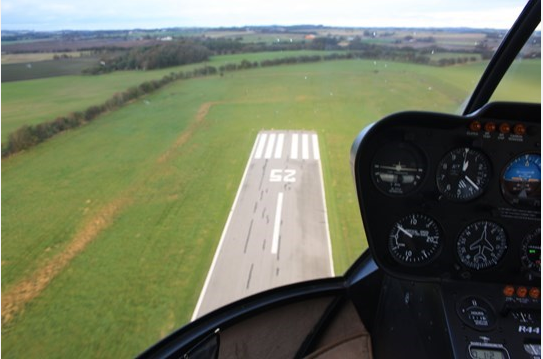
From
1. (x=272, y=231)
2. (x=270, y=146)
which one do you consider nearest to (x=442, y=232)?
(x=272, y=231)

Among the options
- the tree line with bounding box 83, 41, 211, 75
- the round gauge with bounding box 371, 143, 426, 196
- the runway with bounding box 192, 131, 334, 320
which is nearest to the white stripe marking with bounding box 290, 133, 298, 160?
the runway with bounding box 192, 131, 334, 320

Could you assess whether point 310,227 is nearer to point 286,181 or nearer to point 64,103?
point 286,181

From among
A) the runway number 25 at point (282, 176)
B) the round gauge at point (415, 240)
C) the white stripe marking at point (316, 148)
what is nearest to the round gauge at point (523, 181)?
the round gauge at point (415, 240)

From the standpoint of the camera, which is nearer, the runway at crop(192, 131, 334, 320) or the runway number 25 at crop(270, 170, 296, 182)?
the runway at crop(192, 131, 334, 320)

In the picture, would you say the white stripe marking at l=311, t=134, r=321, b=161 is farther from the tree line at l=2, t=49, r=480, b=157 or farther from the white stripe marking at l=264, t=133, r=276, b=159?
the tree line at l=2, t=49, r=480, b=157

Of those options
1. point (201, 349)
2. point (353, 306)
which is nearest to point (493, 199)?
point (353, 306)

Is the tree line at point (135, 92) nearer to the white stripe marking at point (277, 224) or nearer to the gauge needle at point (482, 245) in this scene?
the white stripe marking at point (277, 224)
